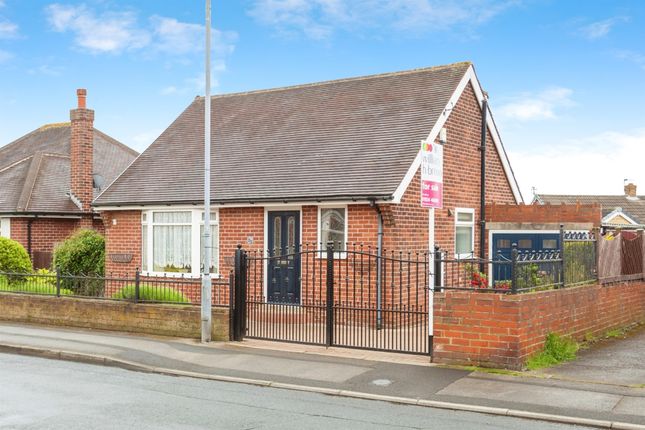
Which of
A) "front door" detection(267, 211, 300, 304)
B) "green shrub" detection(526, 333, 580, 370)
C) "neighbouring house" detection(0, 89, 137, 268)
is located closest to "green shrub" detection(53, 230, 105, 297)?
"neighbouring house" detection(0, 89, 137, 268)

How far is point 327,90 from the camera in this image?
72.7ft

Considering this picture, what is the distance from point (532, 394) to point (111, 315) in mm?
9184

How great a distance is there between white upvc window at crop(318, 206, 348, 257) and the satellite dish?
13.8m

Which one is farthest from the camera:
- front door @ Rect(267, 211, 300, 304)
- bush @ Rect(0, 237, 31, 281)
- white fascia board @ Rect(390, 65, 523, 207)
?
bush @ Rect(0, 237, 31, 281)

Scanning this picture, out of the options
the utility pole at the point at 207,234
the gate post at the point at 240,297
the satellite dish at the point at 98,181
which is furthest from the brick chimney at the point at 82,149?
the gate post at the point at 240,297

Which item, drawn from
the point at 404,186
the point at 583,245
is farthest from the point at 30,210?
the point at 583,245

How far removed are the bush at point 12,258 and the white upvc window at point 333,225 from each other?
9230 millimetres

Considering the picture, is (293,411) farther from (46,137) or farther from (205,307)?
(46,137)

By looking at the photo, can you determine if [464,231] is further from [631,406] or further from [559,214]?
[631,406]

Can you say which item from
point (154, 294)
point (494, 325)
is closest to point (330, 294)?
point (494, 325)

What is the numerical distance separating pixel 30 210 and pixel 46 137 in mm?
10244

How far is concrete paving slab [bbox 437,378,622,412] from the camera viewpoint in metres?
8.95

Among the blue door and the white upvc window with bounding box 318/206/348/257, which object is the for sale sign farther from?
the blue door

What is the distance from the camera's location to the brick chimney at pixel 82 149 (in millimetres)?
25047
